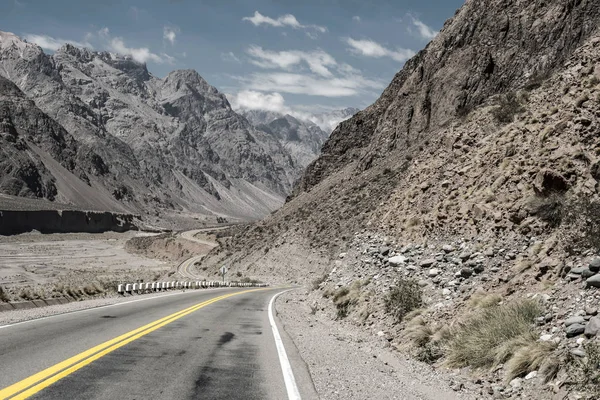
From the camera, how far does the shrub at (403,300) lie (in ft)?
45.3

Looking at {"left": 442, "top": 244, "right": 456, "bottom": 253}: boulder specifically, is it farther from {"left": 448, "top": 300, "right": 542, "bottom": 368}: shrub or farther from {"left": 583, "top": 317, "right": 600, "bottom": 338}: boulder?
{"left": 583, "top": 317, "right": 600, "bottom": 338}: boulder

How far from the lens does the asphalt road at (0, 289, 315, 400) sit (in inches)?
275

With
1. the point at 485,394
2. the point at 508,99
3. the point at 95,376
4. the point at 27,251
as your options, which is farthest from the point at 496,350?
the point at 27,251

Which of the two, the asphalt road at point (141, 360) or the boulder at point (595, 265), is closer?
the asphalt road at point (141, 360)

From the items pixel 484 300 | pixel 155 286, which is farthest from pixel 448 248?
pixel 155 286

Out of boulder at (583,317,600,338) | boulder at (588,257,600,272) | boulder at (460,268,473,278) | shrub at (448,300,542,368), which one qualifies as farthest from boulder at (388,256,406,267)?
boulder at (583,317,600,338)

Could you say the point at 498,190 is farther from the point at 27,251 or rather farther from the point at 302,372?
the point at 27,251

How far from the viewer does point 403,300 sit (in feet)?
46.2

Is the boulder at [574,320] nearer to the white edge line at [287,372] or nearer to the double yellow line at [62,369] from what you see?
the white edge line at [287,372]

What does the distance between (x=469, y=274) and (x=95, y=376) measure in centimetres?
925

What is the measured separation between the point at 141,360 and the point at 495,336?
249 inches

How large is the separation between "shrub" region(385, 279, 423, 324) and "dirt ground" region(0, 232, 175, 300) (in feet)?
110

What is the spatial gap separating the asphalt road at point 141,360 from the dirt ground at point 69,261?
3247 cm

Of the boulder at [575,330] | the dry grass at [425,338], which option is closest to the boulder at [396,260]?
the dry grass at [425,338]
